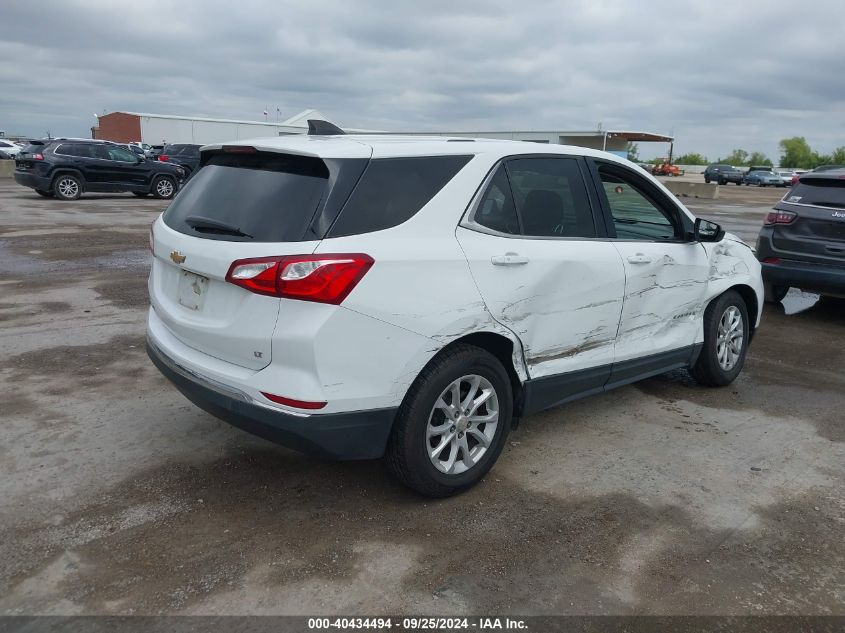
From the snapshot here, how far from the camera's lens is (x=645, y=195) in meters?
4.90

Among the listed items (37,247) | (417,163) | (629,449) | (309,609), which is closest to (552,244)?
(417,163)

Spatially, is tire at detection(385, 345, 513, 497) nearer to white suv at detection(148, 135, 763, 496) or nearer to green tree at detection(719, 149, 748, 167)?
white suv at detection(148, 135, 763, 496)

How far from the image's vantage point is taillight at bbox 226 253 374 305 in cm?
303

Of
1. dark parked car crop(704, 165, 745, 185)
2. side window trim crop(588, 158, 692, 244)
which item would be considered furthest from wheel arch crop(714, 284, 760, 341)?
dark parked car crop(704, 165, 745, 185)

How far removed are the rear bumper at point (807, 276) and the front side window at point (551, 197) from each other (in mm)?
4460

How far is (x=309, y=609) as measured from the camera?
279 centimetres

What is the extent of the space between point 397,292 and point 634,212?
2279 mm

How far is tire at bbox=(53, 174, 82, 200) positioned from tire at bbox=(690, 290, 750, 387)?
18.7m

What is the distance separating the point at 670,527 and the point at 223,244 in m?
2.49

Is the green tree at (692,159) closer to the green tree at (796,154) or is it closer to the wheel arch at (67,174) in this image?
the green tree at (796,154)

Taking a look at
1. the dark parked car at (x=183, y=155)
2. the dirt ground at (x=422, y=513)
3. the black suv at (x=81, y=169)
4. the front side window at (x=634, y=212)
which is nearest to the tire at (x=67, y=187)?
the black suv at (x=81, y=169)

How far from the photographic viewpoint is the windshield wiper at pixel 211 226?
3.34 meters

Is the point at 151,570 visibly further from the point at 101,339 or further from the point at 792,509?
the point at 101,339

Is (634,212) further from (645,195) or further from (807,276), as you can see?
(807,276)
